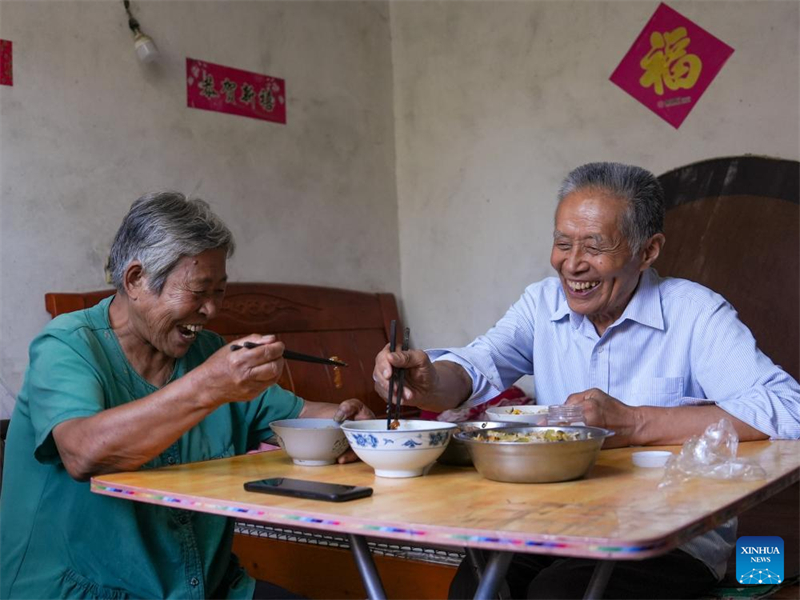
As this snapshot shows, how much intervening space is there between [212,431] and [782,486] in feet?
3.81

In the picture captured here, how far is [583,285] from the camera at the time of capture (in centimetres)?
222

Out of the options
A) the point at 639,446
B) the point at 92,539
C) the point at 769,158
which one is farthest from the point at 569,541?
the point at 769,158

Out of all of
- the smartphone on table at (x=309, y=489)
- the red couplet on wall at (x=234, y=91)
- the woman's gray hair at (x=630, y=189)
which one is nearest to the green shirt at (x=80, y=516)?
the smartphone on table at (x=309, y=489)

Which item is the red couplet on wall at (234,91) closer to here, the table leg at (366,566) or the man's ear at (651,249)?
the man's ear at (651,249)

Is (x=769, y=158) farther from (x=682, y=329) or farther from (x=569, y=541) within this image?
(x=569, y=541)

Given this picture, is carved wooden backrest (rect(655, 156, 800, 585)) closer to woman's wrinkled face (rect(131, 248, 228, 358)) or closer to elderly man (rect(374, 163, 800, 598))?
elderly man (rect(374, 163, 800, 598))

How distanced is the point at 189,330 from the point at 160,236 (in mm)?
217

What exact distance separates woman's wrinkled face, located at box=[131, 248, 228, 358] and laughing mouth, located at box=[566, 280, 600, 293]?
35.1 inches

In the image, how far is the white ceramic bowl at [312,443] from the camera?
5.62 feet

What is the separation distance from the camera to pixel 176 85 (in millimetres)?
3752

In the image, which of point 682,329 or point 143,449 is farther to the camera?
point 682,329

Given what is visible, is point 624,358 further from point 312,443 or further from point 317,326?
point 317,326

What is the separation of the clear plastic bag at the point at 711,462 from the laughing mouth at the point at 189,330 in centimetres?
102

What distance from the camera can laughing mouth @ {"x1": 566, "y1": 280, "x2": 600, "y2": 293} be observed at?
221cm
